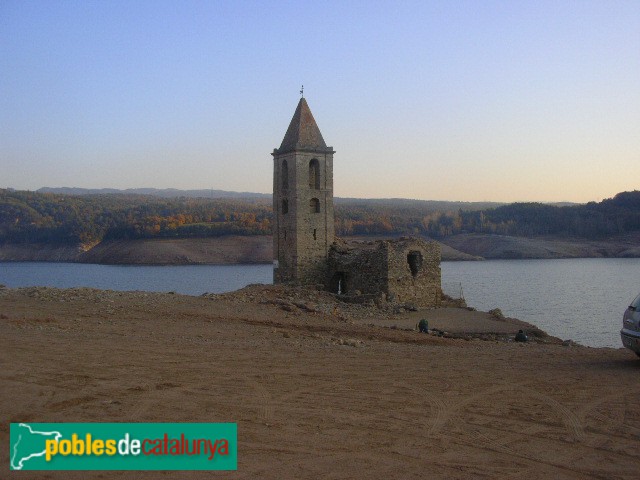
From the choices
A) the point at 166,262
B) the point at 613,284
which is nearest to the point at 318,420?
the point at 613,284

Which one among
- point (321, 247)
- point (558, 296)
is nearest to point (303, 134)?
point (321, 247)

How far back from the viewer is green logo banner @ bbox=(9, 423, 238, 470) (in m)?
5.59

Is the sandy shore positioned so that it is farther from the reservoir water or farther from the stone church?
the reservoir water

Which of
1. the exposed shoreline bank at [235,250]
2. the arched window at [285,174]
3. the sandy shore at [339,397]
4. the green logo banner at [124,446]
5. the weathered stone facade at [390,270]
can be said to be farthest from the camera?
the exposed shoreline bank at [235,250]

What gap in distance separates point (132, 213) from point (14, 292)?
3891 inches

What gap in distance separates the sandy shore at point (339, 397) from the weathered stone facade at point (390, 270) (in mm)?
10542

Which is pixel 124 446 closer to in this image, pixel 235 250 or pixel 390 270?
pixel 390 270

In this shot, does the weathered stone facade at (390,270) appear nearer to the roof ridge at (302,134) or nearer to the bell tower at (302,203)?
the bell tower at (302,203)

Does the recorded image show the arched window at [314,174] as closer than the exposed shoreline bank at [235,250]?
Yes

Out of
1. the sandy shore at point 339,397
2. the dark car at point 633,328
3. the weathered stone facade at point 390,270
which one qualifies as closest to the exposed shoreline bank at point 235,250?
the weathered stone facade at point 390,270

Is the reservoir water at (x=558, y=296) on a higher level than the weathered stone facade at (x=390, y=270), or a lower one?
→ lower

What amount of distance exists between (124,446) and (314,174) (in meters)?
21.2

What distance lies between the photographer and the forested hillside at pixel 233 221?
93.9m

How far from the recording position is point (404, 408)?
7359 millimetres
